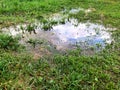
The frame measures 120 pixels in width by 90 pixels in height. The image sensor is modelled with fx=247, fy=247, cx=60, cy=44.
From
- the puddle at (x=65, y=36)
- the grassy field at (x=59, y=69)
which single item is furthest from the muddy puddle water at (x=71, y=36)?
the grassy field at (x=59, y=69)

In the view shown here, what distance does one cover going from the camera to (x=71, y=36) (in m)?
6.97

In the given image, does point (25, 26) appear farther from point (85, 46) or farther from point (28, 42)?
point (85, 46)

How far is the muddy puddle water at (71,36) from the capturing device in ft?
20.9

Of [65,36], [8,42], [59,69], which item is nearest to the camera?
[59,69]

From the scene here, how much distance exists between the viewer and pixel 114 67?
18.0 ft

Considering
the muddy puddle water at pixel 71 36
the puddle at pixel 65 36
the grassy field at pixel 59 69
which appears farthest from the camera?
the muddy puddle water at pixel 71 36

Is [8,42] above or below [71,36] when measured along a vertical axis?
above

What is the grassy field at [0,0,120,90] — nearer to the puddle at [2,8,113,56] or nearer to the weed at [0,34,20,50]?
the weed at [0,34,20,50]

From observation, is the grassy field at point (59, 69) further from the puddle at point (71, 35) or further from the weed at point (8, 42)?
the puddle at point (71, 35)

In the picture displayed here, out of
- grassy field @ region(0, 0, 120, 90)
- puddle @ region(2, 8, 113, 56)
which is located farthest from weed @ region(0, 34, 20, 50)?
puddle @ region(2, 8, 113, 56)

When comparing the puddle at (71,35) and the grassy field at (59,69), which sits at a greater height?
the puddle at (71,35)

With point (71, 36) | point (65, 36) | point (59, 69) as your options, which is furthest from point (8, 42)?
point (71, 36)

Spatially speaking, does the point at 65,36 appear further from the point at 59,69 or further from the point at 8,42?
the point at 59,69

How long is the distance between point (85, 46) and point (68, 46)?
0.44m
